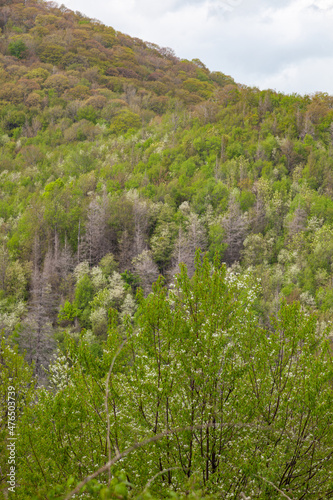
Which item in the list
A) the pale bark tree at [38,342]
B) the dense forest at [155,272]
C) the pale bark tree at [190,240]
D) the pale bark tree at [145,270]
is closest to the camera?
the dense forest at [155,272]

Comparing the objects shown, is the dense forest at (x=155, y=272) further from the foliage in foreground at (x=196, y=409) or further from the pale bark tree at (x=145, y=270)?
the pale bark tree at (x=145, y=270)

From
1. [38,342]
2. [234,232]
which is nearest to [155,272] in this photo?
[234,232]

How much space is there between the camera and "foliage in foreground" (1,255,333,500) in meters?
6.43

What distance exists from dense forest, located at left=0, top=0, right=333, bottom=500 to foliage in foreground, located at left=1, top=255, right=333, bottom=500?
0.14ft

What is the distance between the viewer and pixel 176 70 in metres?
102

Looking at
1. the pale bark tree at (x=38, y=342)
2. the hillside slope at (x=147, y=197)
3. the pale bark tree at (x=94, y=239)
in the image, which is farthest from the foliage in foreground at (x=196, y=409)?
the pale bark tree at (x=94, y=239)

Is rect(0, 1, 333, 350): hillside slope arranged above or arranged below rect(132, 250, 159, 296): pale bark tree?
above

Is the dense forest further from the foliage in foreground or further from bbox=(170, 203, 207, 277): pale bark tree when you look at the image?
bbox=(170, 203, 207, 277): pale bark tree

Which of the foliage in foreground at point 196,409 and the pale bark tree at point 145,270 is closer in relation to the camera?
the foliage in foreground at point 196,409

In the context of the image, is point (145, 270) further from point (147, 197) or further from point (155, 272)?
point (147, 197)

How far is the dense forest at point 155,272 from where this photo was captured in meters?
6.58

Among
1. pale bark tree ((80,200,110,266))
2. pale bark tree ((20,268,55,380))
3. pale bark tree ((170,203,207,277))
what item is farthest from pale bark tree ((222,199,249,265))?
pale bark tree ((20,268,55,380))

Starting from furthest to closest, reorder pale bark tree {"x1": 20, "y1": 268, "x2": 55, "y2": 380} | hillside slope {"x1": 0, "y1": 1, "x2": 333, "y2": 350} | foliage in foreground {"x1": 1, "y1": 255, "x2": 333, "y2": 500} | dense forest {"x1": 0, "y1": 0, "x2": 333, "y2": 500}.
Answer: hillside slope {"x1": 0, "y1": 1, "x2": 333, "y2": 350} → pale bark tree {"x1": 20, "y1": 268, "x2": 55, "y2": 380} → dense forest {"x1": 0, "y1": 0, "x2": 333, "y2": 500} → foliage in foreground {"x1": 1, "y1": 255, "x2": 333, "y2": 500}

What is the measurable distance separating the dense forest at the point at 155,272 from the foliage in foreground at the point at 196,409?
4 cm
